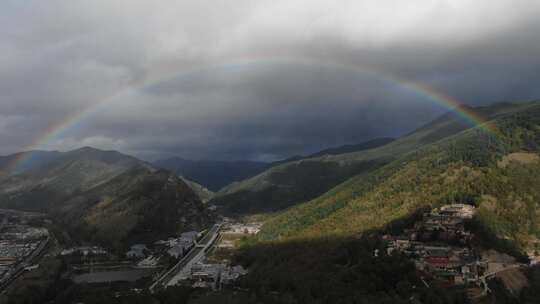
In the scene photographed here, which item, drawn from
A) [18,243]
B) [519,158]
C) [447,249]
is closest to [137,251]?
[18,243]

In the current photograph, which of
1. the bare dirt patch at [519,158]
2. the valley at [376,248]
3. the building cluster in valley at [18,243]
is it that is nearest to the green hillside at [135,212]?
the valley at [376,248]

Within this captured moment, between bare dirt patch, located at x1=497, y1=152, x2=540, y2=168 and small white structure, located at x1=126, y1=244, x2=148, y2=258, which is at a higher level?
bare dirt patch, located at x1=497, y1=152, x2=540, y2=168

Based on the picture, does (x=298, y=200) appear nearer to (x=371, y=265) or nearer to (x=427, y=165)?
(x=427, y=165)

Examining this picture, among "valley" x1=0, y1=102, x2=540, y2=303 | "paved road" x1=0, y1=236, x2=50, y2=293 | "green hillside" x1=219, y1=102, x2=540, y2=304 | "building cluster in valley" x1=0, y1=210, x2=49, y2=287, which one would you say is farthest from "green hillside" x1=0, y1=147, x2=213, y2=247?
"green hillside" x1=219, y1=102, x2=540, y2=304

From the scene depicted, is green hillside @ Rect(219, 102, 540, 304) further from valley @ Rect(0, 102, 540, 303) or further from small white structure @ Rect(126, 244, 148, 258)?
small white structure @ Rect(126, 244, 148, 258)

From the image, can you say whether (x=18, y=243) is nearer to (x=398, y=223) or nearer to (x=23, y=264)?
(x=23, y=264)

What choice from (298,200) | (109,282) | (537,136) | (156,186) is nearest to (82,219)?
(156,186)
